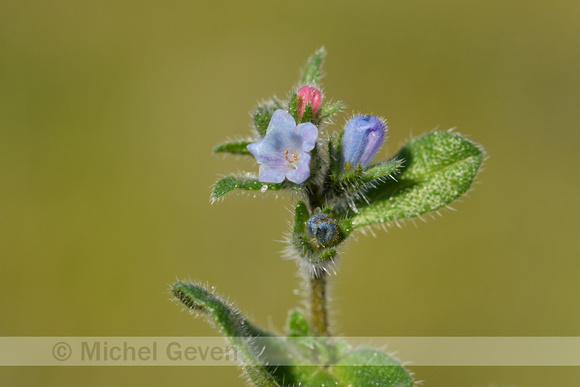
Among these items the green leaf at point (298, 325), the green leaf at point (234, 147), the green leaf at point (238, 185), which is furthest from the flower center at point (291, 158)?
the green leaf at point (298, 325)

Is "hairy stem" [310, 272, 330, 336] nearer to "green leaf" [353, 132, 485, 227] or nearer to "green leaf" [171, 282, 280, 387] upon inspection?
"green leaf" [353, 132, 485, 227]

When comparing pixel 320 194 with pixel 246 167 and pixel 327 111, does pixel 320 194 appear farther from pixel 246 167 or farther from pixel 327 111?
pixel 246 167

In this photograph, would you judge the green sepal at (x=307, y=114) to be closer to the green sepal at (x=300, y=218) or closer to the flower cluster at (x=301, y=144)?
the flower cluster at (x=301, y=144)

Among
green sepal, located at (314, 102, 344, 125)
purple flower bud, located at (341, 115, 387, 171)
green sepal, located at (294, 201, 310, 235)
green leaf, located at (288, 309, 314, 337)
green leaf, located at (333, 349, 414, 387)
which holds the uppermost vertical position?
green sepal, located at (314, 102, 344, 125)

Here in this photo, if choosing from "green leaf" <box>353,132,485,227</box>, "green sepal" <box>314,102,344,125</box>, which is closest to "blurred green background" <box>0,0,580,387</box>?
"green leaf" <box>353,132,485,227</box>

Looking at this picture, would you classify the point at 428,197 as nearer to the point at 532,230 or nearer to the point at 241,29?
the point at 532,230

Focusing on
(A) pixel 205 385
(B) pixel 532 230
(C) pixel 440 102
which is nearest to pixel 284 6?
(C) pixel 440 102
